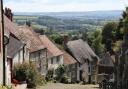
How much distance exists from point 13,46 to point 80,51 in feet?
121

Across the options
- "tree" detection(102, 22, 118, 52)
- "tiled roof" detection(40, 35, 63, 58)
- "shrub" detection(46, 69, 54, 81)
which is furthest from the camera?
"tree" detection(102, 22, 118, 52)

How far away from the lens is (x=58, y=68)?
67250 millimetres

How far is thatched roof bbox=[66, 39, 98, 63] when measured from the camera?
76.8 m

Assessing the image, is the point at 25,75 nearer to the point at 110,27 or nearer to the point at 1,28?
the point at 1,28

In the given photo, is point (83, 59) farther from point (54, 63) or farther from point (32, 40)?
point (32, 40)

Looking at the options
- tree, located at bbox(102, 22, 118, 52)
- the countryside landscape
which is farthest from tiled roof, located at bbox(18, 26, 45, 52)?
tree, located at bbox(102, 22, 118, 52)

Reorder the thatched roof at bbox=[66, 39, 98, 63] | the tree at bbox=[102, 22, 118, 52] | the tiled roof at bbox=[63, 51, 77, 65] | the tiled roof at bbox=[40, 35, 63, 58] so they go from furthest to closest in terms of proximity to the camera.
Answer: the tree at bbox=[102, 22, 118, 52] → the thatched roof at bbox=[66, 39, 98, 63] → the tiled roof at bbox=[63, 51, 77, 65] → the tiled roof at bbox=[40, 35, 63, 58]

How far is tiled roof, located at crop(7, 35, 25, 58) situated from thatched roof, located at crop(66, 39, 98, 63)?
3151 cm

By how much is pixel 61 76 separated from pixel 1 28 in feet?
155

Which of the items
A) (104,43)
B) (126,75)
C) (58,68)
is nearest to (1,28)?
(126,75)

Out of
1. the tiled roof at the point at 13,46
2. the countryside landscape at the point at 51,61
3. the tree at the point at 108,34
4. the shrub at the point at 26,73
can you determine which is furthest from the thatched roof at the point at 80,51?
the shrub at the point at 26,73

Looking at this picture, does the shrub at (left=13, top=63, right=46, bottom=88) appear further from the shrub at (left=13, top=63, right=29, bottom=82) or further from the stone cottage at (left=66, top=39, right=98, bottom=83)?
the stone cottage at (left=66, top=39, right=98, bottom=83)

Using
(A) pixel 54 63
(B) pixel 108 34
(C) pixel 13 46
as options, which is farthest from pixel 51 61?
(B) pixel 108 34

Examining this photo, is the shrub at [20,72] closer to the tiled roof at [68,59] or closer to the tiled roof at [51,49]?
the tiled roof at [51,49]
